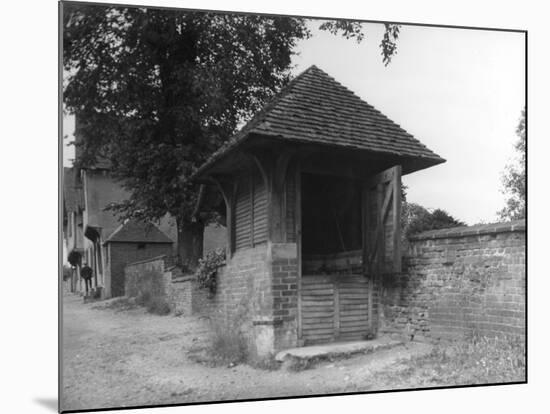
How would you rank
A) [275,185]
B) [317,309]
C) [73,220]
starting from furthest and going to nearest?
1. [317,309]
2. [275,185]
3. [73,220]

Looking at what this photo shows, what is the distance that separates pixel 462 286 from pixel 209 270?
2544 millimetres

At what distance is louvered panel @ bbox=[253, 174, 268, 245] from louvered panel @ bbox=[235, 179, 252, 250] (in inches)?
2.8

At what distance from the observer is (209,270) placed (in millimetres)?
7570

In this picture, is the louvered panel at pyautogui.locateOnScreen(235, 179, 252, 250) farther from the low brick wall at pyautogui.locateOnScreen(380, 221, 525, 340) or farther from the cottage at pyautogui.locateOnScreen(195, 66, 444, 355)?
the low brick wall at pyautogui.locateOnScreen(380, 221, 525, 340)

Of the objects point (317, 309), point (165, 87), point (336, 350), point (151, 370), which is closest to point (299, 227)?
point (317, 309)

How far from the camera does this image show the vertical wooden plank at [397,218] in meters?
7.74

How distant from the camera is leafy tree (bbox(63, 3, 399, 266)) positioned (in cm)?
694

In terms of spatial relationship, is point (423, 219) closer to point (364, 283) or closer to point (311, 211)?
point (364, 283)

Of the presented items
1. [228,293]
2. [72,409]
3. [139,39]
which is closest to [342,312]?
[228,293]

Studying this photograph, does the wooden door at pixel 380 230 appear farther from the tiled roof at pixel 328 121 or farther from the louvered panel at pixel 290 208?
the louvered panel at pixel 290 208

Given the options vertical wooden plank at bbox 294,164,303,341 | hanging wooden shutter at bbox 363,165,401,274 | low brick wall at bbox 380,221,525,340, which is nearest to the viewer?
vertical wooden plank at bbox 294,164,303,341

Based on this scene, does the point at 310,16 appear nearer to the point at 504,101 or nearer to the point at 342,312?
the point at 504,101

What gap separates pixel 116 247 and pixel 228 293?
118 cm

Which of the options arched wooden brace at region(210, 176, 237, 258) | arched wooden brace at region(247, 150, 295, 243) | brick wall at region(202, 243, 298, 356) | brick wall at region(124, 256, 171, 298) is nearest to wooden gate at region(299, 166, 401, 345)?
brick wall at region(202, 243, 298, 356)
